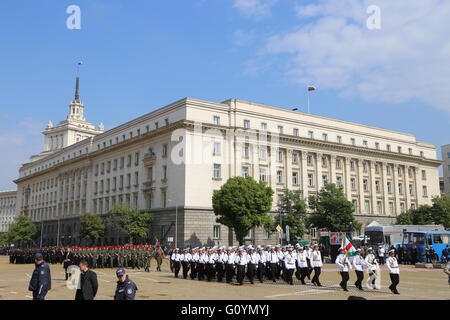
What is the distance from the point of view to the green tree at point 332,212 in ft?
173

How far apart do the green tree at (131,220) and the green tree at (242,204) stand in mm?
11411

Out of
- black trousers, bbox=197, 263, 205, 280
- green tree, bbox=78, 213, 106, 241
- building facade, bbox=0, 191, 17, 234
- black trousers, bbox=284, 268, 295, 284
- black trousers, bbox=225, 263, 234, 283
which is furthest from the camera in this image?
building facade, bbox=0, 191, 17, 234

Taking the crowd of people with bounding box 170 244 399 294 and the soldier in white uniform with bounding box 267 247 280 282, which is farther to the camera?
the soldier in white uniform with bounding box 267 247 280 282

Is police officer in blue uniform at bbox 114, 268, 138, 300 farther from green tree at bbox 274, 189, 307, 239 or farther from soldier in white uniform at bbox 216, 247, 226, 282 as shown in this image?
green tree at bbox 274, 189, 307, 239

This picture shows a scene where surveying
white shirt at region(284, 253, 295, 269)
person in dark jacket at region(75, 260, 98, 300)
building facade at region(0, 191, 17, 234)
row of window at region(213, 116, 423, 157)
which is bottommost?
white shirt at region(284, 253, 295, 269)

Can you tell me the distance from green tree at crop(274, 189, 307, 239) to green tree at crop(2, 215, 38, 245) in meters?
53.7

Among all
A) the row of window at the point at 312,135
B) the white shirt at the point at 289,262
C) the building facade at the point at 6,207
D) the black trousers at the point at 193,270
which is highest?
the row of window at the point at 312,135

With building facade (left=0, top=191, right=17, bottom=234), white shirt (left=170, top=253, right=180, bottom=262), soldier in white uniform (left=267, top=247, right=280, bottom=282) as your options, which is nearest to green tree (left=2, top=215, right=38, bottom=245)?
building facade (left=0, top=191, right=17, bottom=234)

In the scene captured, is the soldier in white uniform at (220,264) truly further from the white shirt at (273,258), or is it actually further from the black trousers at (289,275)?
the black trousers at (289,275)

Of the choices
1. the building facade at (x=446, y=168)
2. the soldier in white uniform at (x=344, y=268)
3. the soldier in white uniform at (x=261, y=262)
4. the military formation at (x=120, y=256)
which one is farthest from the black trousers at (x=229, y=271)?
the building facade at (x=446, y=168)

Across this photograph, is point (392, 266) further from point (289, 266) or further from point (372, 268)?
point (289, 266)

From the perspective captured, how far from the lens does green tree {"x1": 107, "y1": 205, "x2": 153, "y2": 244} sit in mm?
53472

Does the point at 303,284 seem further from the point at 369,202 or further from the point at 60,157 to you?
the point at 60,157

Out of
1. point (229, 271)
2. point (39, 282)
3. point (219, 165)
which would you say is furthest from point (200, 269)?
point (219, 165)
